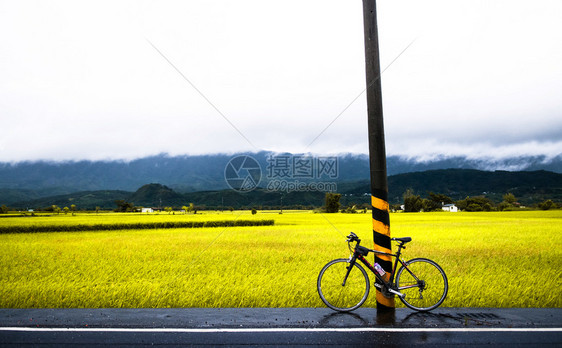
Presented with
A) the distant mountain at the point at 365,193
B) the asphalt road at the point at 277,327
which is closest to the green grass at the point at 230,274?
the asphalt road at the point at 277,327

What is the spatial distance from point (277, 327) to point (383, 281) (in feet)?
7.24

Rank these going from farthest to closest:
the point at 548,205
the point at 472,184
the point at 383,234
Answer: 1. the point at 472,184
2. the point at 548,205
3. the point at 383,234

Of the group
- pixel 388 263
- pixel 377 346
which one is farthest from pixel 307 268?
pixel 377 346

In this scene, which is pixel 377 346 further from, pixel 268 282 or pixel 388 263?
pixel 268 282

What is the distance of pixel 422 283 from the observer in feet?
22.0

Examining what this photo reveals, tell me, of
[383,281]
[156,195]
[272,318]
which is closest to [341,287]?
[383,281]

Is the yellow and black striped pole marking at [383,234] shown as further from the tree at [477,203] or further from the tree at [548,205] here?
the tree at [477,203]

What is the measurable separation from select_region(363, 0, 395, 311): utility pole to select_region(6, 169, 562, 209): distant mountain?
176 feet

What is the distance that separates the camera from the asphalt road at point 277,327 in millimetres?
5145

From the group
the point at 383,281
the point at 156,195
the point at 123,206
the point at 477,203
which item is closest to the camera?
the point at 383,281

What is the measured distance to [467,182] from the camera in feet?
378

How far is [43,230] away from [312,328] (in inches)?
1150

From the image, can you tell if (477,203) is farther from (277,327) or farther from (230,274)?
(277,327)

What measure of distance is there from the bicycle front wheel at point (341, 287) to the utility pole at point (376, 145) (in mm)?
510
